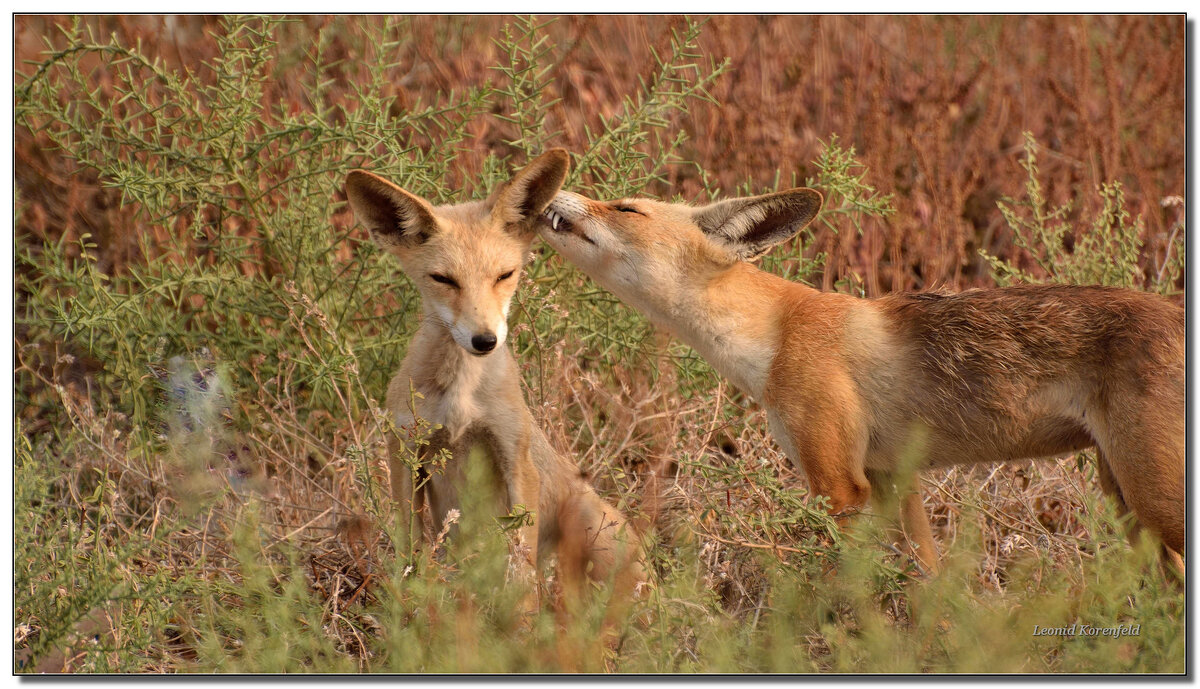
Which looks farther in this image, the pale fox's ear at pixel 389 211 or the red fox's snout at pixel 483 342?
the pale fox's ear at pixel 389 211

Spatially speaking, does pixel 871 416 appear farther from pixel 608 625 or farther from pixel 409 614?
pixel 409 614

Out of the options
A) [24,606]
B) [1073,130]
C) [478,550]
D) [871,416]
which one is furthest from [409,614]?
[1073,130]

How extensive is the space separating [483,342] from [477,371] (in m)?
0.55

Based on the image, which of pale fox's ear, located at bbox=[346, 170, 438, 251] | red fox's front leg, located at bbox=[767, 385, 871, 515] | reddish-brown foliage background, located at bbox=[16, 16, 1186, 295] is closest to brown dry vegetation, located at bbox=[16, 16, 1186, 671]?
reddish-brown foliage background, located at bbox=[16, 16, 1186, 295]

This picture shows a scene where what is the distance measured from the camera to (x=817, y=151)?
24.1ft

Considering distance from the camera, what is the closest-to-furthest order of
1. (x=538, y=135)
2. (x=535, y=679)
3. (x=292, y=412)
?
(x=535, y=679) → (x=292, y=412) → (x=538, y=135)

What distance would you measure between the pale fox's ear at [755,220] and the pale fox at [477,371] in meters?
0.64

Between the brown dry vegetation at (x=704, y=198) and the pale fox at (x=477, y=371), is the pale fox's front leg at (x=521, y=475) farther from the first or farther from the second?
the brown dry vegetation at (x=704, y=198)

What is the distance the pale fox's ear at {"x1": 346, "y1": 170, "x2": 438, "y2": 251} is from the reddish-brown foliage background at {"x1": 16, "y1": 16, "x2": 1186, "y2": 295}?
2291 millimetres

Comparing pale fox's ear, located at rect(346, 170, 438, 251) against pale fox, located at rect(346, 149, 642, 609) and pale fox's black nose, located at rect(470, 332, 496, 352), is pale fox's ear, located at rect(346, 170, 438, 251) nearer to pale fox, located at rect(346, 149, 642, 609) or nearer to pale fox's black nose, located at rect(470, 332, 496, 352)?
pale fox, located at rect(346, 149, 642, 609)

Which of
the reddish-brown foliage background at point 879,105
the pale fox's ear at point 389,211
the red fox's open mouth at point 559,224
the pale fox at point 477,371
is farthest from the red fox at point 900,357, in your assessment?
the reddish-brown foliage background at point 879,105

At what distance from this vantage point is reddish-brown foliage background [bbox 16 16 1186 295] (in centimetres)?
679

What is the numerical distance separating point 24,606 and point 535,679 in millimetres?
1896

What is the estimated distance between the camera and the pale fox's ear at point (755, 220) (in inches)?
165
